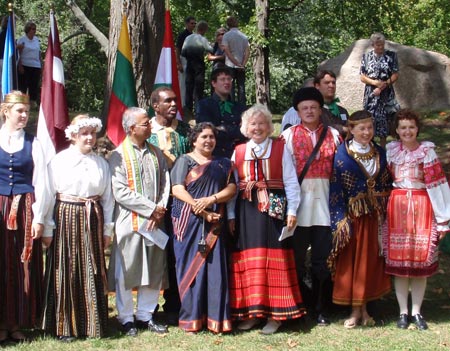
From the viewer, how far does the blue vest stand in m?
5.23

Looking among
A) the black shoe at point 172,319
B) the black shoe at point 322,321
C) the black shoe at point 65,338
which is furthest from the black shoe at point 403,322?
the black shoe at point 65,338

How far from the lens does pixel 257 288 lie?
5664 millimetres

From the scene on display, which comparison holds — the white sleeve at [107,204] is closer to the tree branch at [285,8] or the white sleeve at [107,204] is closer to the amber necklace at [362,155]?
the amber necklace at [362,155]

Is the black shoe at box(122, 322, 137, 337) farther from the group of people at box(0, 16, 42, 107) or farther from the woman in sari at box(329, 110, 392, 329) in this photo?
the group of people at box(0, 16, 42, 107)

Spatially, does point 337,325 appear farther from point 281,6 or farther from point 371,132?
point 281,6

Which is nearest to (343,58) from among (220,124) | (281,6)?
(281,6)

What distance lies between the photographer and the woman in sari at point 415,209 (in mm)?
5727

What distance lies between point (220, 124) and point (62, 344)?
7.37 feet

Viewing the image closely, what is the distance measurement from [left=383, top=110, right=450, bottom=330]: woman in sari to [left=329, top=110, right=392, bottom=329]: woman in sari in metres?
0.11

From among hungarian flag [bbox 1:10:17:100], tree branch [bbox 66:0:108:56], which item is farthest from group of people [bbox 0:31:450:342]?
tree branch [bbox 66:0:108:56]

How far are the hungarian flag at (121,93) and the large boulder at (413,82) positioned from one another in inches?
277

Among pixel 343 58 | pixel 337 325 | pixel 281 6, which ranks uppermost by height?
pixel 281 6

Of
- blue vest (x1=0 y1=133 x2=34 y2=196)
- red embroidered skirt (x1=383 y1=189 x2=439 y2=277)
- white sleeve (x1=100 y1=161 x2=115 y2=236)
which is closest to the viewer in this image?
A: blue vest (x1=0 y1=133 x2=34 y2=196)

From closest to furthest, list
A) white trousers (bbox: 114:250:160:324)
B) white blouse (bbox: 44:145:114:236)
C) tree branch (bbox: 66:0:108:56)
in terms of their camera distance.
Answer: white blouse (bbox: 44:145:114:236) < white trousers (bbox: 114:250:160:324) < tree branch (bbox: 66:0:108:56)
